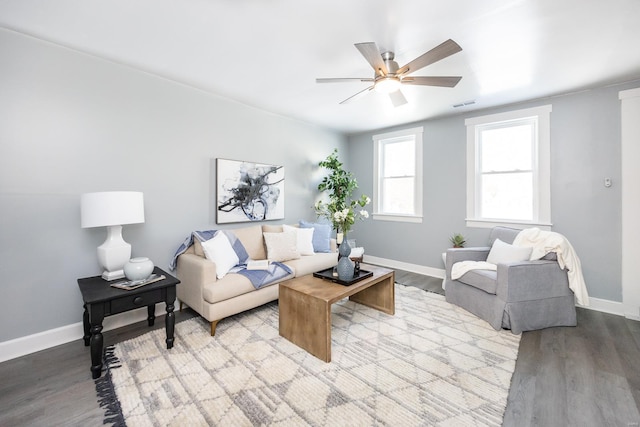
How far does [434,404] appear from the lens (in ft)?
5.43

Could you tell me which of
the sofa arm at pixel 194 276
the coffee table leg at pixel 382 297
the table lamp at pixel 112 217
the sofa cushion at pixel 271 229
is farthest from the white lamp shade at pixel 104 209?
the coffee table leg at pixel 382 297

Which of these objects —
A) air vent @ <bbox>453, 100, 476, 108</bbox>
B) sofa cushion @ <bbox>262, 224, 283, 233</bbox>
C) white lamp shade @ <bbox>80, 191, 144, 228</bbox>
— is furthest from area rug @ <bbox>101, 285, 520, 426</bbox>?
air vent @ <bbox>453, 100, 476, 108</bbox>

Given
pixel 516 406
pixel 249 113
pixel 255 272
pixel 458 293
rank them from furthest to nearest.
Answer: pixel 249 113
pixel 458 293
pixel 255 272
pixel 516 406

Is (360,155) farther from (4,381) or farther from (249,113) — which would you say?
(4,381)

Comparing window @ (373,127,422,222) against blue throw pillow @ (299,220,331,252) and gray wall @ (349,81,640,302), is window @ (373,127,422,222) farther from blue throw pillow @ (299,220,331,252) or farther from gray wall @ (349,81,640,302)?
blue throw pillow @ (299,220,331,252)

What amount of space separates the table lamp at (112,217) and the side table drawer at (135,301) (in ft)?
1.38

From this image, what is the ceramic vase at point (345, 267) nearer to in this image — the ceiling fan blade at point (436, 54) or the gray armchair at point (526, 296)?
the gray armchair at point (526, 296)

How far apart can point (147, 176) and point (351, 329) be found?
8.84ft

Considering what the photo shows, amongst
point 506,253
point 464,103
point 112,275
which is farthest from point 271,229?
point 464,103

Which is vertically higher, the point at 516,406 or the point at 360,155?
the point at 360,155

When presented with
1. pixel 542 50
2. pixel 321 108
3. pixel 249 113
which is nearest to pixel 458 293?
pixel 542 50

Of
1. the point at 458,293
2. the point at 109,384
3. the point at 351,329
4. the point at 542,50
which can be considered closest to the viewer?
the point at 109,384

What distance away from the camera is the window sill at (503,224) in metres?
3.47

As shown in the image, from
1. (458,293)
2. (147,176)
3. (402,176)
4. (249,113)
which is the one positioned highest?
(249,113)
